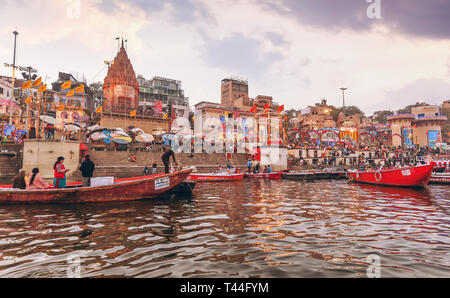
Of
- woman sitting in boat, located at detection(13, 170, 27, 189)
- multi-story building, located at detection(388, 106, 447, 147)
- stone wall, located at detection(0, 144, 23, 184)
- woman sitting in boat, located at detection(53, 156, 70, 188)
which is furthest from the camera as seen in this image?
multi-story building, located at detection(388, 106, 447, 147)

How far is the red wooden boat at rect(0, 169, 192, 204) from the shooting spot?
30.8 feet

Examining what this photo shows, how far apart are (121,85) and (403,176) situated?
4255 centimetres

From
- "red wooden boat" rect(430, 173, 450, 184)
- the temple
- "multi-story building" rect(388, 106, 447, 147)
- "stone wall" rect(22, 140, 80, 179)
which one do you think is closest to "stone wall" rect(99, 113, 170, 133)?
the temple

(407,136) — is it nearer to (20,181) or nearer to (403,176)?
(403,176)

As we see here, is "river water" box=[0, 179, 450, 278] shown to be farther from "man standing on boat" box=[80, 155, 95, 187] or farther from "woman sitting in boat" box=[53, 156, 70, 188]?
"man standing on boat" box=[80, 155, 95, 187]

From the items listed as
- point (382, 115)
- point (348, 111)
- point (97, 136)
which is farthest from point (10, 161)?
point (382, 115)

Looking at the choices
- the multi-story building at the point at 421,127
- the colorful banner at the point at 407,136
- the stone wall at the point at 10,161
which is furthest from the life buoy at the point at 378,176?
the multi-story building at the point at 421,127

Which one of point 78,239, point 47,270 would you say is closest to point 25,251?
point 78,239

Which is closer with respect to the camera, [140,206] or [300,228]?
[300,228]

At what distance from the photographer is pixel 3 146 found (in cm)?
2222

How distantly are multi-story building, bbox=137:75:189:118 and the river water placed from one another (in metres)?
51.0

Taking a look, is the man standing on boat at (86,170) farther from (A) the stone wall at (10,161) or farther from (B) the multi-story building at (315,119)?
(B) the multi-story building at (315,119)

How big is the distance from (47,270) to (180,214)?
14.8ft
